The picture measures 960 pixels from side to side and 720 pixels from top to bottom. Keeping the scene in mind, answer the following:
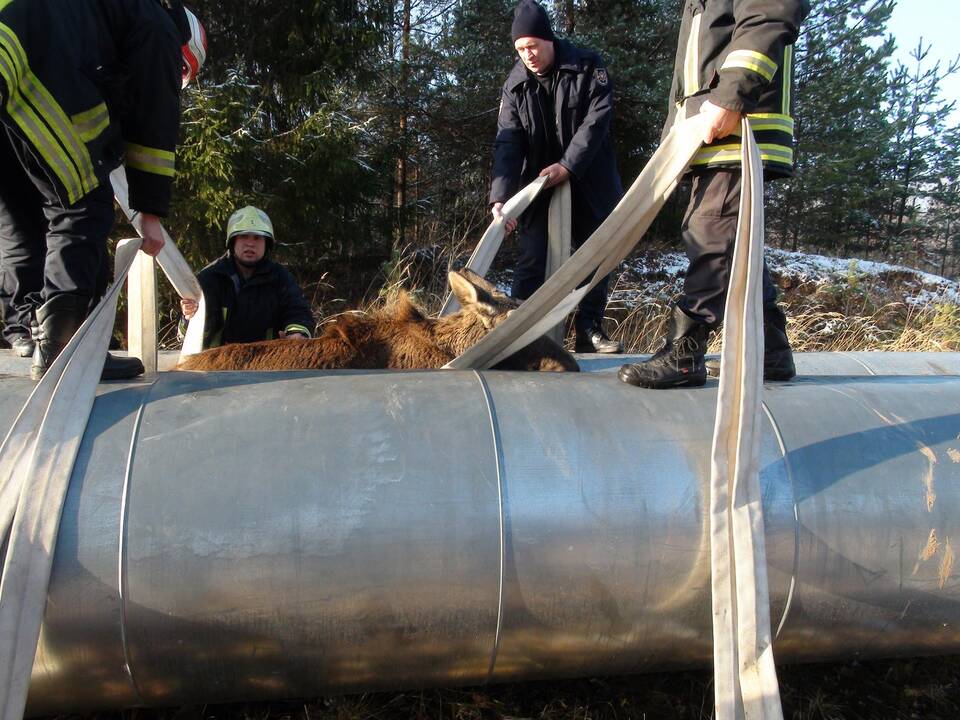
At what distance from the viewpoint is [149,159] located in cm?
284

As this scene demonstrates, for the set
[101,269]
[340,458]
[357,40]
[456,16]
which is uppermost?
[456,16]

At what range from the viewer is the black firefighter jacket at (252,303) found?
4789mm

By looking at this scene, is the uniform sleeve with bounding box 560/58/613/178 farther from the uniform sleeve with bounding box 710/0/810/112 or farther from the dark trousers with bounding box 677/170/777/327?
the uniform sleeve with bounding box 710/0/810/112

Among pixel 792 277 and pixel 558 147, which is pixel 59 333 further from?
pixel 792 277

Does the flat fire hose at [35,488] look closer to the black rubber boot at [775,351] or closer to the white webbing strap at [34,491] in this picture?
the white webbing strap at [34,491]

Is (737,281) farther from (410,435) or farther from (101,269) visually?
(101,269)

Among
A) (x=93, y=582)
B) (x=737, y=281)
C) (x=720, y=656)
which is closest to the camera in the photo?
(x=93, y=582)

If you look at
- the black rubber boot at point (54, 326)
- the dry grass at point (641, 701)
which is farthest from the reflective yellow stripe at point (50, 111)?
the dry grass at point (641, 701)

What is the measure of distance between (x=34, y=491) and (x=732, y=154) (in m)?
2.66

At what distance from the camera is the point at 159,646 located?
75.8 inches

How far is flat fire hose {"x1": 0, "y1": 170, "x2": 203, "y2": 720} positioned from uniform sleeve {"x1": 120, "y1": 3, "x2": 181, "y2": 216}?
750 mm

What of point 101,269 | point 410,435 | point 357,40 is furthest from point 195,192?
point 410,435

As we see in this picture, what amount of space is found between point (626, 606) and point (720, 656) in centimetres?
29

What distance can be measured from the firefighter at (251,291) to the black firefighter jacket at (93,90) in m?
1.95
